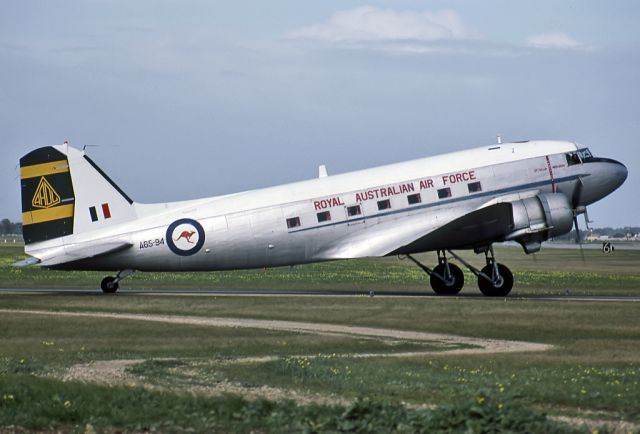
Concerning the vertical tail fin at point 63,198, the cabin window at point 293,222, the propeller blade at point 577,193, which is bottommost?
the propeller blade at point 577,193

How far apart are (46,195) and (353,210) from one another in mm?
11620

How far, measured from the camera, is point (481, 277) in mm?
41125

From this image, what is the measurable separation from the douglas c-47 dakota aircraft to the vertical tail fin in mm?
38

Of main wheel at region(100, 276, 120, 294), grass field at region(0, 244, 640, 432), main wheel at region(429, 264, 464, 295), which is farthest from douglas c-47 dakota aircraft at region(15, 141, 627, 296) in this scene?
grass field at region(0, 244, 640, 432)

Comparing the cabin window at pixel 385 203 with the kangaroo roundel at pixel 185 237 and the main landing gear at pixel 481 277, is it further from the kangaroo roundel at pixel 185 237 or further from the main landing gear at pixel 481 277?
the kangaroo roundel at pixel 185 237

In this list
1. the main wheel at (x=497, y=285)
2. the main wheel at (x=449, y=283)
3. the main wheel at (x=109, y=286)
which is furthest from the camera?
the main wheel at (x=449, y=283)

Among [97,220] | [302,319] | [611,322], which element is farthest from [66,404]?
[97,220]

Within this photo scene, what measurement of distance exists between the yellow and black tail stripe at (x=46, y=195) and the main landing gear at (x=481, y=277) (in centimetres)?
1335

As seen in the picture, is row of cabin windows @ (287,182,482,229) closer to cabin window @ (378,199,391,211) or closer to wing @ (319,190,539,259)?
cabin window @ (378,199,391,211)

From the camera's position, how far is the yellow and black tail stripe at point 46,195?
128ft

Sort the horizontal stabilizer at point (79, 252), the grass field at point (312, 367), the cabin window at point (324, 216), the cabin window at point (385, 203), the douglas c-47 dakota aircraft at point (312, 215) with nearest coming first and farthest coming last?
1. the grass field at point (312, 367)
2. the horizontal stabilizer at point (79, 252)
3. the douglas c-47 dakota aircraft at point (312, 215)
4. the cabin window at point (324, 216)
5. the cabin window at point (385, 203)

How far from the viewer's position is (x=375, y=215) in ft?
132

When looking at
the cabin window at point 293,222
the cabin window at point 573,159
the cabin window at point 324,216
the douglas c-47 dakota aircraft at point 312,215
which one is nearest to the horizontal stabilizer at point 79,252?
the douglas c-47 dakota aircraft at point 312,215

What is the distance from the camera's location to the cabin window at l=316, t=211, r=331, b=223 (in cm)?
3972
